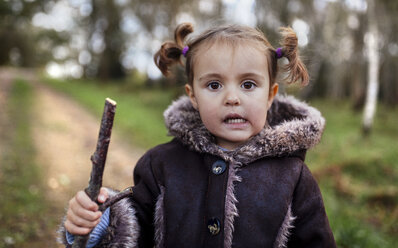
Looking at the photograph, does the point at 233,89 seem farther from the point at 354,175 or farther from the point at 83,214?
the point at 354,175

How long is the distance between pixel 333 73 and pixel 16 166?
28.0 m

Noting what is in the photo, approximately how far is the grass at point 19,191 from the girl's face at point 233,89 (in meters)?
2.66

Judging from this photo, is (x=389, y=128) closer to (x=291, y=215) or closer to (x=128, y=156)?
(x=128, y=156)

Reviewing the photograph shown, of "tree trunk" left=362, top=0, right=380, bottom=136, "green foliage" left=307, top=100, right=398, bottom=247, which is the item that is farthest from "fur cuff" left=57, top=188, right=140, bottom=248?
"tree trunk" left=362, top=0, right=380, bottom=136

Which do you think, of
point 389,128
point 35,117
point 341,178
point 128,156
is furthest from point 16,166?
point 389,128

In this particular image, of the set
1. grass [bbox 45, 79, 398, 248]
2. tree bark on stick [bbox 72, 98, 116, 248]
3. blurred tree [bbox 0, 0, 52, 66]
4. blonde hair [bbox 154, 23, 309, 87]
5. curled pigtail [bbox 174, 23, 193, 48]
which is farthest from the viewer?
blurred tree [bbox 0, 0, 52, 66]

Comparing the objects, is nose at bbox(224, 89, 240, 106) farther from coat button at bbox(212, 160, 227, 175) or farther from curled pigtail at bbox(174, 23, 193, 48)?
curled pigtail at bbox(174, 23, 193, 48)

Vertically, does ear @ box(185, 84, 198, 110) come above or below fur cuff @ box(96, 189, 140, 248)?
above

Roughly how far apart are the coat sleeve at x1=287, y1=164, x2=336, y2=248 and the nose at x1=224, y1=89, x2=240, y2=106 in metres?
0.59

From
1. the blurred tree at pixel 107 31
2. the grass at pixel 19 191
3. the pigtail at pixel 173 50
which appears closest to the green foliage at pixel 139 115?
the grass at pixel 19 191

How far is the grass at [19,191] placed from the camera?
11.2 ft

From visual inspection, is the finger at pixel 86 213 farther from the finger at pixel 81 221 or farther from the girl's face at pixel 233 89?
the girl's face at pixel 233 89

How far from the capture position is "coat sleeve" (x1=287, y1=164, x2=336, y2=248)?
176cm

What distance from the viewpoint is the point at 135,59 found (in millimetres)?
27766
